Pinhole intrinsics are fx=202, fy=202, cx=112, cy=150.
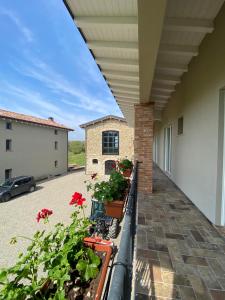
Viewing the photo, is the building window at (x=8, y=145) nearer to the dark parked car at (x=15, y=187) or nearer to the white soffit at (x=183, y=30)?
the dark parked car at (x=15, y=187)

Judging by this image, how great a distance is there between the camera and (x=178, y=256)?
231cm

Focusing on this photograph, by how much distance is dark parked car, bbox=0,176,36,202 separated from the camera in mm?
13312

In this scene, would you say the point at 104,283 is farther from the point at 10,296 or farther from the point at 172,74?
the point at 172,74

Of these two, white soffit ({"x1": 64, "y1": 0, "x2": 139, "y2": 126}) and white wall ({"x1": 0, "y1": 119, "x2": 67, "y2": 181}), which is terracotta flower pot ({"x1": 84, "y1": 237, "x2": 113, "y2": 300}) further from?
white wall ({"x1": 0, "y1": 119, "x2": 67, "y2": 181})

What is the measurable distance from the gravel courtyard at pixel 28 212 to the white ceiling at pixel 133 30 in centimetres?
678

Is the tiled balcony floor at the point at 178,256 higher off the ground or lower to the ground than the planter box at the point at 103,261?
lower

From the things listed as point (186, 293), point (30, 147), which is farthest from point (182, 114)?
point (30, 147)


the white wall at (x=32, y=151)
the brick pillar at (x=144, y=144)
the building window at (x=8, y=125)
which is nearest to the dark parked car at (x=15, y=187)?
the white wall at (x=32, y=151)

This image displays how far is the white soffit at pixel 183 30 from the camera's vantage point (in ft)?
6.73

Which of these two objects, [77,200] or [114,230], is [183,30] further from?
[114,230]

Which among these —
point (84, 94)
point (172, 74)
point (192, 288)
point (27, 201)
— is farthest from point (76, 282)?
point (84, 94)

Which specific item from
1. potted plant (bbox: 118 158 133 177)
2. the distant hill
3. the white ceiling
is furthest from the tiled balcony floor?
the distant hill

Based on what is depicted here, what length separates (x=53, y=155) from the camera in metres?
23.1

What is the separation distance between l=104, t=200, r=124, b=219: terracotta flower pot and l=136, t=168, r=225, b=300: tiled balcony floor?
0.38 m
